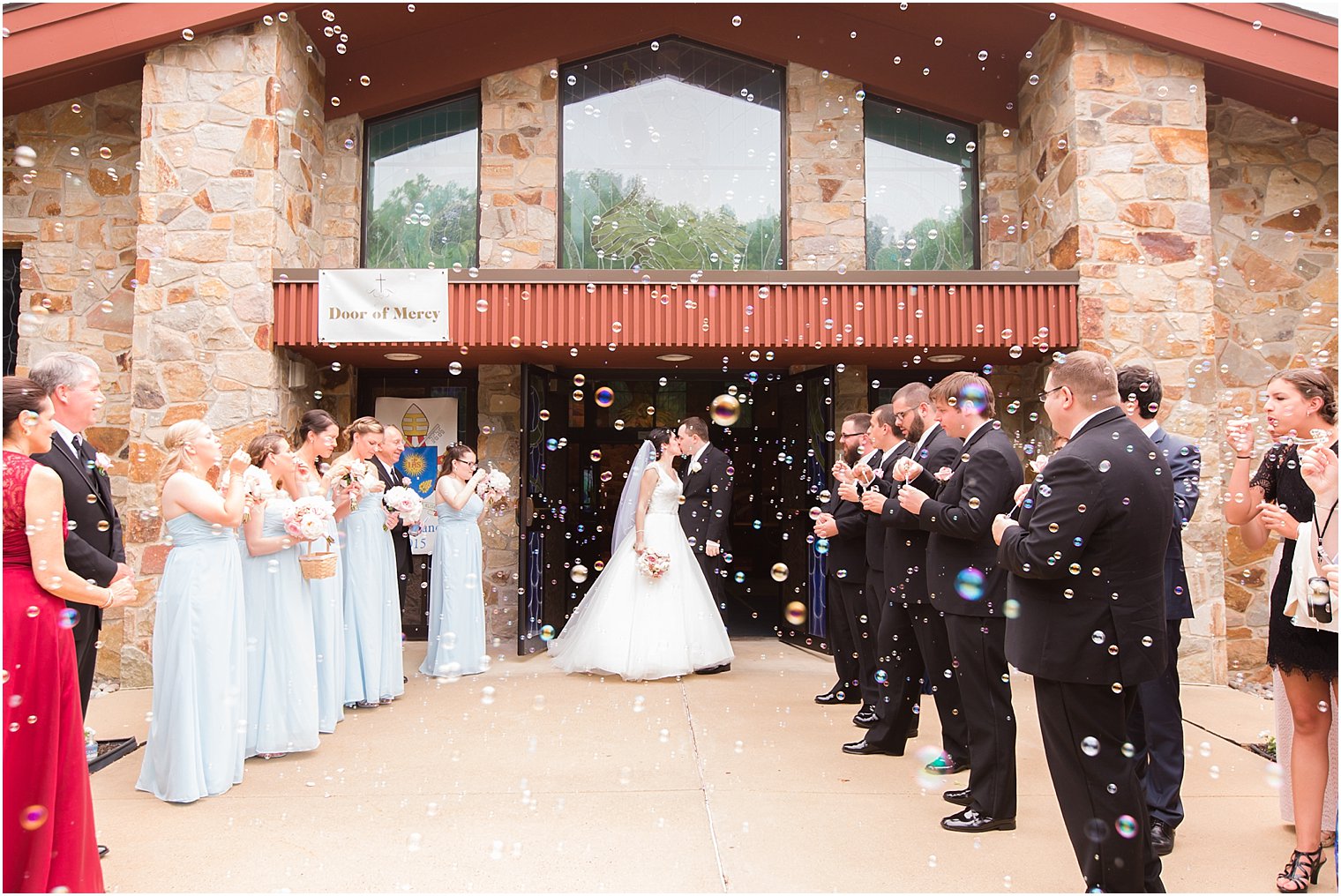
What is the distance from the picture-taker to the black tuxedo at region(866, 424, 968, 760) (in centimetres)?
455

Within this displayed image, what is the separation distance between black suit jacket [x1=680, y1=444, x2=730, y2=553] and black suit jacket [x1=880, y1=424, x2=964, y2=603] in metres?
3.00

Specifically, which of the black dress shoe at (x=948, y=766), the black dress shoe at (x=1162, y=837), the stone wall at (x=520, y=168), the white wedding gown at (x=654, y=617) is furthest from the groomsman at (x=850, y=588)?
the stone wall at (x=520, y=168)

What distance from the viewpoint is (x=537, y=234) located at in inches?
373

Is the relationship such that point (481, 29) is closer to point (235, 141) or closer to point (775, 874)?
point (235, 141)

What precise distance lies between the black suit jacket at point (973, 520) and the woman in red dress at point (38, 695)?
345 centimetres

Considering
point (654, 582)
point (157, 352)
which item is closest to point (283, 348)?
point (157, 352)

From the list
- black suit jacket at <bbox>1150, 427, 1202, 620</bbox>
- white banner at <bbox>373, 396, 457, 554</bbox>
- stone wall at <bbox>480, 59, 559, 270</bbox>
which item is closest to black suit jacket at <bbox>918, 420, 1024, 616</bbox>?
black suit jacket at <bbox>1150, 427, 1202, 620</bbox>

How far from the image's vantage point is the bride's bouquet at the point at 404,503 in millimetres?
A: 6844

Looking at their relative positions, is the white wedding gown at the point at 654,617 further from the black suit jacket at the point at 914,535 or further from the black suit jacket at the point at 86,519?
the black suit jacket at the point at 86,519

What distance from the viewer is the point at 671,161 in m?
9.63

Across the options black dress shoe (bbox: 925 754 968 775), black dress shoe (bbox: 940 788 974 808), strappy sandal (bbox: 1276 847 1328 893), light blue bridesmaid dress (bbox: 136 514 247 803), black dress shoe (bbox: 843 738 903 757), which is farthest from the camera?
black dress shoe (bbox: 843 738 903 757)

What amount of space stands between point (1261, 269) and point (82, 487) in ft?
32.4

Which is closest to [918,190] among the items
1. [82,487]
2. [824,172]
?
[824,172]

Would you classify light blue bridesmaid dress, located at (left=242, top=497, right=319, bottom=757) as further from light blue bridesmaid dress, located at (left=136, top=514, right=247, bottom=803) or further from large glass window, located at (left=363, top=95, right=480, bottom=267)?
large glass window, located at (left=363, top=95, right=480, bottom=267)
